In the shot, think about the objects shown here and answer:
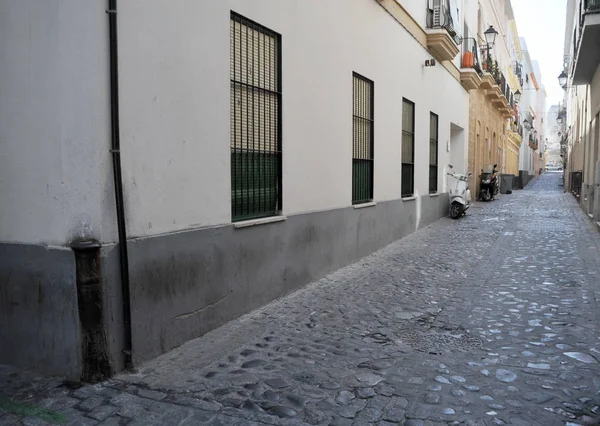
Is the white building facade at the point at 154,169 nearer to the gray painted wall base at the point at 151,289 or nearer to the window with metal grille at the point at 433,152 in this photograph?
the gray painted wall base at the point at 151,289

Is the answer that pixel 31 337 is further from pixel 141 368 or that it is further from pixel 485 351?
pixel 485 351

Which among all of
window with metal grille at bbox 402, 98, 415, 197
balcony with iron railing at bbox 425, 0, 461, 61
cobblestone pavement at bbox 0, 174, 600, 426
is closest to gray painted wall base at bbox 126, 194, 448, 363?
cobblestone pavement at bbox 0, 174, 600, 426

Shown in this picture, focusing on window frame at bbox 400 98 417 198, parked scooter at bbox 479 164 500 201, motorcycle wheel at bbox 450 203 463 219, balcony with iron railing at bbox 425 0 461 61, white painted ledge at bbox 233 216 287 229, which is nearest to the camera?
white painted ledge at bbox 233 216 287 229

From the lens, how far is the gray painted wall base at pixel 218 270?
3.99 meters

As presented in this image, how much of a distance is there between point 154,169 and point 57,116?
0.76m

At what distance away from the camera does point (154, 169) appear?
4035mm

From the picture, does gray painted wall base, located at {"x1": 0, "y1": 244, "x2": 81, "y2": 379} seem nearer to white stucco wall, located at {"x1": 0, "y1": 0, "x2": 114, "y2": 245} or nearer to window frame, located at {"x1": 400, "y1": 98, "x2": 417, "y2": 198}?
white stucco wall, located at {"x1": 0, "y1": 0, "x2": 114, "y2": 245}

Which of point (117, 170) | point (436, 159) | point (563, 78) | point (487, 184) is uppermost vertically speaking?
point (563, 78)

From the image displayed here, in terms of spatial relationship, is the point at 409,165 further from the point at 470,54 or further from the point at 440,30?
the point at 470,54

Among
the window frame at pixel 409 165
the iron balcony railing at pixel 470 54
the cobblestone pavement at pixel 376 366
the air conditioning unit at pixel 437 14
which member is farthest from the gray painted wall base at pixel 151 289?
the iron balcony railing at pixel 470 54

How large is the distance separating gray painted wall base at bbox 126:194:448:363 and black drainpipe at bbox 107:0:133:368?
65 millimetres

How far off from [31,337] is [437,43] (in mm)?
10610

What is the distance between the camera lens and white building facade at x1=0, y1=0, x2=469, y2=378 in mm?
3545

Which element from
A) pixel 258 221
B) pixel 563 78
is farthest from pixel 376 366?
pixel 563 78
